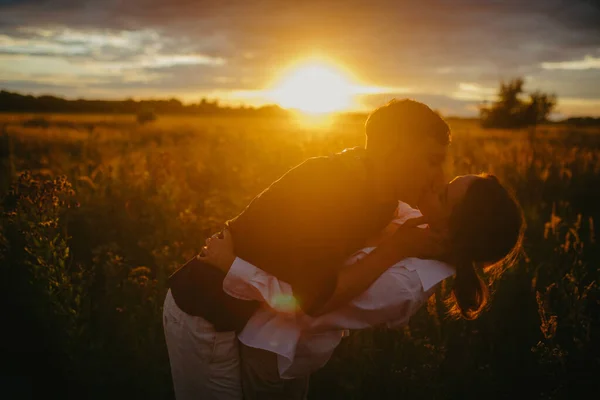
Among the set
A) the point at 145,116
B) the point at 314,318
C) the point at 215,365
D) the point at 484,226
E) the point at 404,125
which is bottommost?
the point at 215,365

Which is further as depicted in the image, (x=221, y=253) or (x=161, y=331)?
(x=161, y=331)

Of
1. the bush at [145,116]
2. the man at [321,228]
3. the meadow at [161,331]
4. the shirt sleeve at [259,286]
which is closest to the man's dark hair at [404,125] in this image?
the man at [321,228]

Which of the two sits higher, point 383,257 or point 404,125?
point 404,125

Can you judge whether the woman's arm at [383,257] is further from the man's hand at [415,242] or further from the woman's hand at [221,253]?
the woman's hand at [221,253]

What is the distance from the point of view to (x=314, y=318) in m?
1.96

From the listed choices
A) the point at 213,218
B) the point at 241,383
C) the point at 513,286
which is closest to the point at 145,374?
the point at 241,383

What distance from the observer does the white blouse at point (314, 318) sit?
6.30 feet

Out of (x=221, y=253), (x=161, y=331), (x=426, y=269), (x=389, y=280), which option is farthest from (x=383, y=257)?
(x=161, y=331)

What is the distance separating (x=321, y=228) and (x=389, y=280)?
0.35m

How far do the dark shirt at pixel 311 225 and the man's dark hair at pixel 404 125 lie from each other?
0.13 m

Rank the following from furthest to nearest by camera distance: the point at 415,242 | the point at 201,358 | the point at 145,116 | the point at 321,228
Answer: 1. the point at 145,116
2. the point at 201,358
3. the point at 415,242
4. the point at 321,228

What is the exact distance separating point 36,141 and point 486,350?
16.9m

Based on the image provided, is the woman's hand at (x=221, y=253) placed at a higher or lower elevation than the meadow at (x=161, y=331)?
higher

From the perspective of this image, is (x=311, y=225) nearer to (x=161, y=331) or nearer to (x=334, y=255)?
(x=334, y=255)
